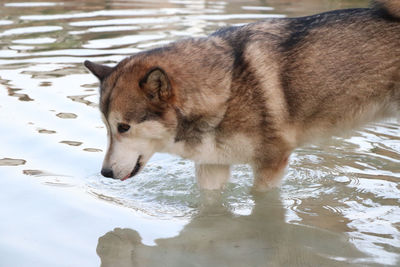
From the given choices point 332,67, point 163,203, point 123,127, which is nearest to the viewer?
point 123,127

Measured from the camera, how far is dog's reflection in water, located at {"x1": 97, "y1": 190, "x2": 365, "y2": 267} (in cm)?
405

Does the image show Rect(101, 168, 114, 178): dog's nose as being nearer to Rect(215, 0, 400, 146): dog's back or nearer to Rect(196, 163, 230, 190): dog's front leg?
Rect(196, 163, 230, 190): dog's front leg

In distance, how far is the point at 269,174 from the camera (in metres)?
4.92

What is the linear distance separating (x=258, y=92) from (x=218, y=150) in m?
0.56

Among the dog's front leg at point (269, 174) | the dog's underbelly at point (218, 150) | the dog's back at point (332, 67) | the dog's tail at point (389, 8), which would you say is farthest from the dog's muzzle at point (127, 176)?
the dog's tail at point (389, 8)

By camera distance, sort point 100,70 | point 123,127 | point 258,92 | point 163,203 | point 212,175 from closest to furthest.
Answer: point 123,127 < point 258,92 < point 100,70 < point 163,203 < point 212,175

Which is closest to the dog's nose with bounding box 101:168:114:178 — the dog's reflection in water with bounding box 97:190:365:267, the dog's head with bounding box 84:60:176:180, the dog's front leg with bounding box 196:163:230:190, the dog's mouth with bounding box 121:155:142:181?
the dog's head with bounding box 84:60:176:180

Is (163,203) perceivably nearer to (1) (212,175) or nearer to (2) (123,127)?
(1) (212,175)

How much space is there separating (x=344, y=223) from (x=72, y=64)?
5653mm

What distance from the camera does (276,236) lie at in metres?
4.49

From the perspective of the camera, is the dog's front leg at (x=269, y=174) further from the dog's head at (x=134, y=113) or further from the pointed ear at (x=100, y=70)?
the pointed ear at (x=100, y=70)

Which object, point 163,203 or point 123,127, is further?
point 163,203

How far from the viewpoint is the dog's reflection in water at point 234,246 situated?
13.3 feet

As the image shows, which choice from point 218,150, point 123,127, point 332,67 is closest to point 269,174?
point 218,150
